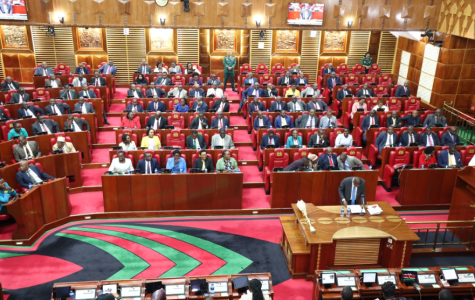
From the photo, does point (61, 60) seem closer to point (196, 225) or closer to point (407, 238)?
point (196, 225)

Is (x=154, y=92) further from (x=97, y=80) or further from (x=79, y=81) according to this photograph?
(x=79, y=81)

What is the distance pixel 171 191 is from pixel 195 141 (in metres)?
1.84

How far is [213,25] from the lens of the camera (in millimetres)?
13703

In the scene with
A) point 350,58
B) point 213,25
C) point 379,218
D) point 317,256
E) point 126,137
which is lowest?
point 317,256

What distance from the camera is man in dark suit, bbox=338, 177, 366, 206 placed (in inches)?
300

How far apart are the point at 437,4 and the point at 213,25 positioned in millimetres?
6964

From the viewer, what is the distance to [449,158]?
31.6 ft

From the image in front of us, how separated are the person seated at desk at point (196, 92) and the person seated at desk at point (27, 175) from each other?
5505 millimetres

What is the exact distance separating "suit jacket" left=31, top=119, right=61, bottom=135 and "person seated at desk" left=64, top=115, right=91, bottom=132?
0.86 ft

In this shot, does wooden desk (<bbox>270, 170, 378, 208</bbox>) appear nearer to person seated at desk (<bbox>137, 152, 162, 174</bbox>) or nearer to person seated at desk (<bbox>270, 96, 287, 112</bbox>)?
person seated at desk (<bbox>137, 152, 162, 174</bbox>)

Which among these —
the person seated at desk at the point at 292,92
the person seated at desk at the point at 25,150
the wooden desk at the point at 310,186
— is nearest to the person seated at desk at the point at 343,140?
the wooden desk at the point at 310,186

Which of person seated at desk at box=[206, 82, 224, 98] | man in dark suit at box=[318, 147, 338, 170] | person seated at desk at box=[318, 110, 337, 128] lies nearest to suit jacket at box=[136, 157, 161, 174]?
man in dark suit at box=[318, 147, 338, 170]

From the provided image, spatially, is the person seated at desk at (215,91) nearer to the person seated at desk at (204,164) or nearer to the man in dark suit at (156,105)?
the man in dark suit at (156,105)

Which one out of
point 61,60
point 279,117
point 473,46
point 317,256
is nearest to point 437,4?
point 473,46
